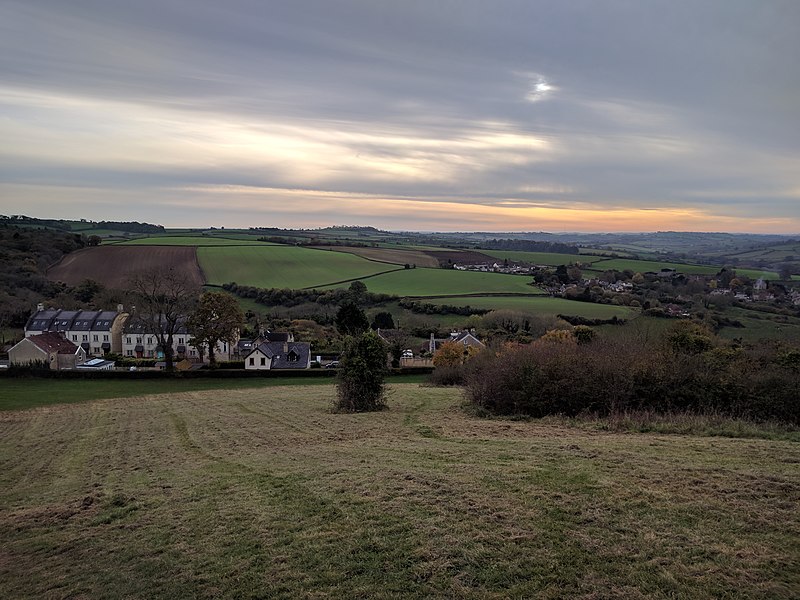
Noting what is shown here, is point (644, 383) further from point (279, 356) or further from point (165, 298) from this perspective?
point (279, 356)

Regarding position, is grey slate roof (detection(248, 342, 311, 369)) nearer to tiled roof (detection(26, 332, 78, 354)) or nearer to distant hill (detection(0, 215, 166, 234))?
tiled roof (detection(26, 332, 78, 354))

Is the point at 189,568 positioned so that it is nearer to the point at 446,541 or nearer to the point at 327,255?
the point at 446,541

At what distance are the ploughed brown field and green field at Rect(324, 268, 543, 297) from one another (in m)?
27.9

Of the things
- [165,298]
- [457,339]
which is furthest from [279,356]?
[457,339]

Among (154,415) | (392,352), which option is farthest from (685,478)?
(392,352)

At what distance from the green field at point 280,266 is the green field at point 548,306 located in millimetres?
21878

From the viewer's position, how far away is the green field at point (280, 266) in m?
84.8

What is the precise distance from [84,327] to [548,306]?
56271 mm

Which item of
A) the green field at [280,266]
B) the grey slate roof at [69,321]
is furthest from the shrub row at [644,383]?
the green field at [280,266]

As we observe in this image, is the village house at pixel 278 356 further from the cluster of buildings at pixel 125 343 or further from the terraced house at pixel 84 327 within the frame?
the terraced house at pixel 84 327

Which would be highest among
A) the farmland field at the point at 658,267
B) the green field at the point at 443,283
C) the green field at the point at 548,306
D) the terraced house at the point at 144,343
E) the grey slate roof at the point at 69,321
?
the farmland field at the point at 658,267

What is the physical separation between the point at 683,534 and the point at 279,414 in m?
18.6

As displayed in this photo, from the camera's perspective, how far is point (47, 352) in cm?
5059

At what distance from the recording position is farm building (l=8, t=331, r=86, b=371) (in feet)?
163
